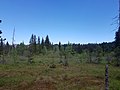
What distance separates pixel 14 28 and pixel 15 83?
168ft

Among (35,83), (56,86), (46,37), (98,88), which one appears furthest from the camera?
(46,37)

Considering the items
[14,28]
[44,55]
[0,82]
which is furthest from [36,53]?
[0,82]

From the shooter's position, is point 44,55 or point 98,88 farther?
point 44,55

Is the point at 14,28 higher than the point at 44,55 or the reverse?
higher

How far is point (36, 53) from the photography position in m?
131

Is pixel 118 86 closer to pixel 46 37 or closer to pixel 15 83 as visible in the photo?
pixel 15 83

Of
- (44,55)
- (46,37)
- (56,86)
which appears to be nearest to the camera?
(56,86)

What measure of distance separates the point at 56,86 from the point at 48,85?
1.10m

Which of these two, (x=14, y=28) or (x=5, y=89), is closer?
(x=5, y=89)

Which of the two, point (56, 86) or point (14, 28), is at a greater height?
point (14, 28)

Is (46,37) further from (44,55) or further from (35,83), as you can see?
(35,83)

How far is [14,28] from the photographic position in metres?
76.2

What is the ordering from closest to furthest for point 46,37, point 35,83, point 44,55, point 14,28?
point 35,83 → point 14,28 → point 44,55 → point 46,37

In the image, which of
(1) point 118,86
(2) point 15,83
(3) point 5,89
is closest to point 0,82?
(2) point 15,83
